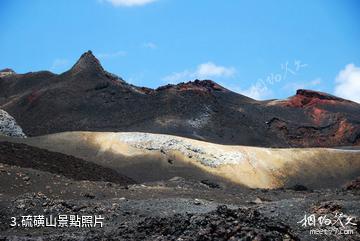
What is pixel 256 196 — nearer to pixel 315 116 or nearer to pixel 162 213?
pixel 162 213

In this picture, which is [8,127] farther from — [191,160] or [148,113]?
[148,113]

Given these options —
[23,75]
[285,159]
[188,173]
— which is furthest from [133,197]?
[23,75]

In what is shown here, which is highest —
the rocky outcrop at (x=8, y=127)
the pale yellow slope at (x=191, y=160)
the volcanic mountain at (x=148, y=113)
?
the volcanic mountain at (x=148, y=113)

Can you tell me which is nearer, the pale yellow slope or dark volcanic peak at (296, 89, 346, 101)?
the pale yellow slope

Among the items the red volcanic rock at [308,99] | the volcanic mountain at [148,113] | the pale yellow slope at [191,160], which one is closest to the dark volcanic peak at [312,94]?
the red volcanic rock at [308,99]

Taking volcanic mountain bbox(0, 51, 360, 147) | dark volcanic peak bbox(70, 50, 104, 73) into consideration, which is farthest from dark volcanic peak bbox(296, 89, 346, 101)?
dark volcanic peak bbox(70, 50, 104, 73)

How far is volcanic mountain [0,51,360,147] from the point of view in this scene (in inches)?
2502

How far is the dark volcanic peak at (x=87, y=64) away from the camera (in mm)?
77875

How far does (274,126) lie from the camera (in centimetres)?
7944

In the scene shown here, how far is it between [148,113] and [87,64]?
1627cm

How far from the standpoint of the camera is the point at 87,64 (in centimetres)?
7844

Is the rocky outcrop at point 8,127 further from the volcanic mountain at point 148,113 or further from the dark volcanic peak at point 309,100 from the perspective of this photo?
the dark volcanic peak at point 309,100

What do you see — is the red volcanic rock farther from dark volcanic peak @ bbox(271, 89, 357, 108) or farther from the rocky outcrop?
the rocky outcrop

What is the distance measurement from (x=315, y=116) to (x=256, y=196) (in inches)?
2587
